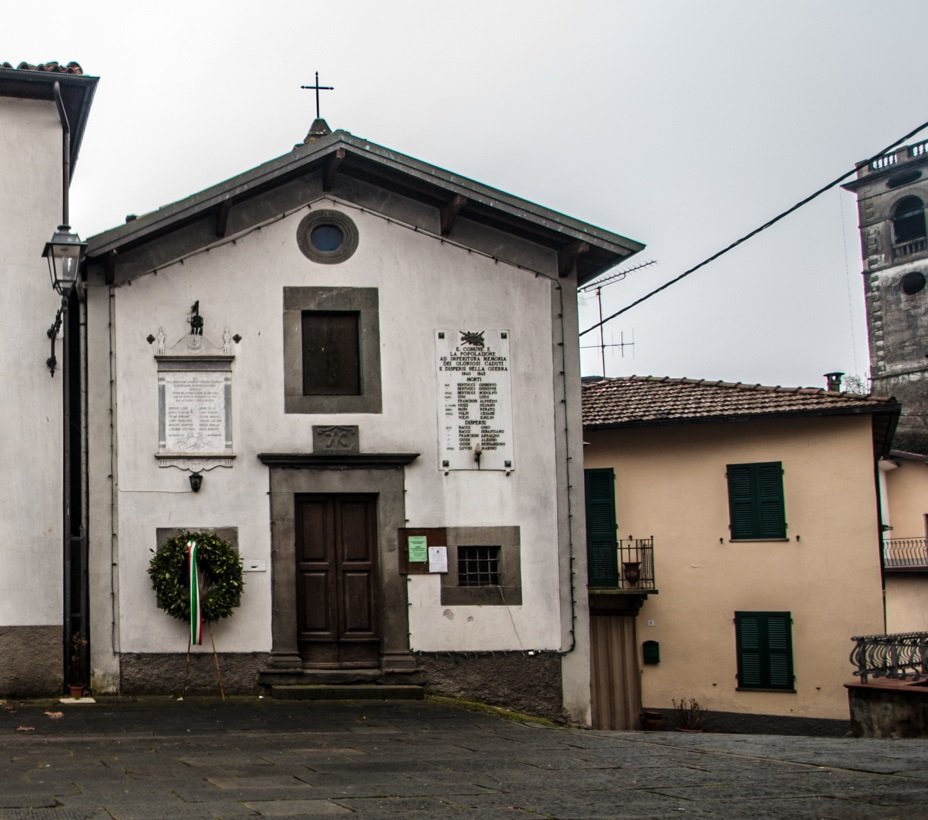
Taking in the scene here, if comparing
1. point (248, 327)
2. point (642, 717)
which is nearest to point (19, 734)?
point (248, 327)

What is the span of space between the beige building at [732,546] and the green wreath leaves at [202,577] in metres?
9.17

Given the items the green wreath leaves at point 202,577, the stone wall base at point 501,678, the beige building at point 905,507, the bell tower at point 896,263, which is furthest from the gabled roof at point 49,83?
the bell tower at point 896,263

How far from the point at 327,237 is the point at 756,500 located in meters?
9.71

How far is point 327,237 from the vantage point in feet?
52.6

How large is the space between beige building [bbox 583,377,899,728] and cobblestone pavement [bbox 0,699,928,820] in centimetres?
853

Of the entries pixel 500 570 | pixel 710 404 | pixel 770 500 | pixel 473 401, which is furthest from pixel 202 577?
pixel 770 500

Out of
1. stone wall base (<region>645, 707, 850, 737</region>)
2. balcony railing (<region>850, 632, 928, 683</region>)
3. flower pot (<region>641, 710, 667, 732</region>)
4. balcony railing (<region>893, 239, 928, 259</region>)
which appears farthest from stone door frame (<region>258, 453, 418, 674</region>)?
Result: balcony railing (<region>893, 239, 928, 259</region>)

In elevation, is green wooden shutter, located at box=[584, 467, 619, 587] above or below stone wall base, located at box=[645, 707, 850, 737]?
above

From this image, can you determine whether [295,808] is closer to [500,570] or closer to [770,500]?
[500,570]

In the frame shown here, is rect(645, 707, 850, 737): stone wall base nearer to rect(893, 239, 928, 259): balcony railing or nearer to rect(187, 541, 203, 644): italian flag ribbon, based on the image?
rect(187, 541, 203, 644): italian flag ribbon

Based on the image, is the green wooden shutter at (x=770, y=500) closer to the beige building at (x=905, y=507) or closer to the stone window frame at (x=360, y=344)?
the stone window frame at (x=360, y=344)

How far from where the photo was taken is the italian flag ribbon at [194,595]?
14.6 metres

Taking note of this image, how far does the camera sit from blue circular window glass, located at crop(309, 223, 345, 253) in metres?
16.0

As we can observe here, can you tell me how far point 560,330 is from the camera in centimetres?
1634
